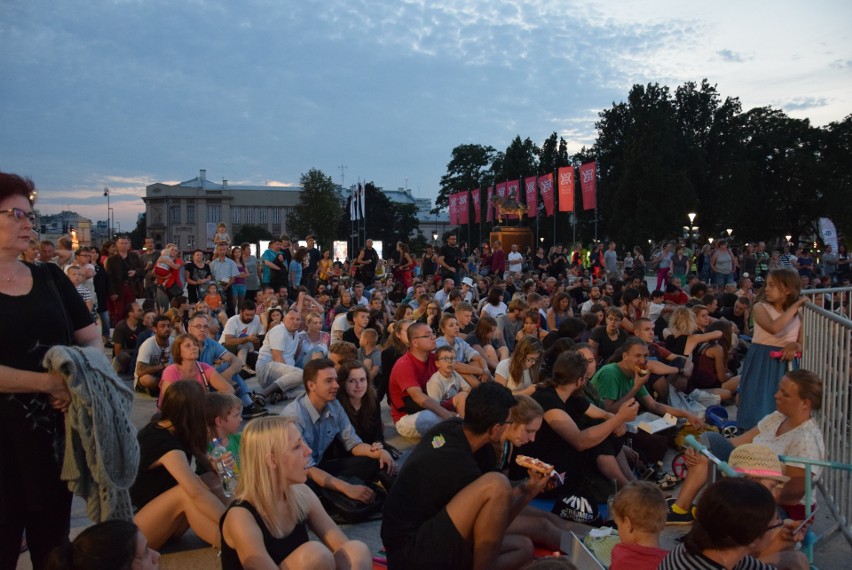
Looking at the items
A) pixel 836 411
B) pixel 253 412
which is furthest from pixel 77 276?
pixel 836 411

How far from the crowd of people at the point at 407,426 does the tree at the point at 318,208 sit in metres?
56.3

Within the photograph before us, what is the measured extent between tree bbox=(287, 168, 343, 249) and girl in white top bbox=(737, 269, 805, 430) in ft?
204

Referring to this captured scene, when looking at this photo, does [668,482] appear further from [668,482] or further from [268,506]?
[268,506]

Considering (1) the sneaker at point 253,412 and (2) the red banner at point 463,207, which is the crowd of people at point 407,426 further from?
(2) the red banner at point 463,207

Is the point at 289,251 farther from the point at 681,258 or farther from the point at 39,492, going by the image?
the point at 39,492

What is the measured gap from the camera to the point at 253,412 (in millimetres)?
7883

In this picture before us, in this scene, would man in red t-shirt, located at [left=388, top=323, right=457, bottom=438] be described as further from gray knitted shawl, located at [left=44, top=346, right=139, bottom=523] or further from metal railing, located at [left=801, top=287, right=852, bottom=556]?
gray knitted shawl, located at [left=44, top=346, right=139, bottom=523]

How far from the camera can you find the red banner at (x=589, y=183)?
108ft

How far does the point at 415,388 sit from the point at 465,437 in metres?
3.10

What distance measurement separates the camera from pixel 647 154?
4844 cm

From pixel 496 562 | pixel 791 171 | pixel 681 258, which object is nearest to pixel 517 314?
pixel 496 562

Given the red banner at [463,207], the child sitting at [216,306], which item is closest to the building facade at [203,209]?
the red banner at [463,207]

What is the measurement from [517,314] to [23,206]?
317 inches

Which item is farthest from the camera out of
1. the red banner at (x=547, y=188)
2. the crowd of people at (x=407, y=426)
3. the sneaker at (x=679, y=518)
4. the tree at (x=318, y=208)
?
the tree at (x=318, y=208)
